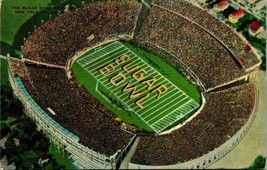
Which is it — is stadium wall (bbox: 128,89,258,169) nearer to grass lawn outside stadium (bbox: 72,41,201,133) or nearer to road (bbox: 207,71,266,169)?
road (bbox: 207,71,266,169)

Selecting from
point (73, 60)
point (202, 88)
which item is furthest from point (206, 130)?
point (73, 60)

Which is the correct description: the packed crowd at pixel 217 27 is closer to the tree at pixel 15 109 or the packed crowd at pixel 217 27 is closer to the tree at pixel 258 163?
the tree at pixel 258 163

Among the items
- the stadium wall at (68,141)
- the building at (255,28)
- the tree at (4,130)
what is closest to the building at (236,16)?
the building at (255,28)

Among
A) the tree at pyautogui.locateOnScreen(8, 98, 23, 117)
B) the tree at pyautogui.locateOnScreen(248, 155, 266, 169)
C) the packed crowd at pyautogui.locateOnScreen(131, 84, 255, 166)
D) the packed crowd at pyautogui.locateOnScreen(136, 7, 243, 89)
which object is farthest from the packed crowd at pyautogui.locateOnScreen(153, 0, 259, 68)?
the tree at pyautogui.locateOnScreen(8, 98, 23, 117)

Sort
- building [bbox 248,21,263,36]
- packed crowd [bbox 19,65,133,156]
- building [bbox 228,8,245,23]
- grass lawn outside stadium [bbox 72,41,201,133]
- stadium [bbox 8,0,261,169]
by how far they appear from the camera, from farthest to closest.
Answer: building [bbox 228,8,245,23] → building [bbox 248,21,263,36] → grass lawn outside stadium [bbox 72,41,201,133] → packed crowd [bbox 19,65,133,156] → stadium [bbox 8,0,261,169]

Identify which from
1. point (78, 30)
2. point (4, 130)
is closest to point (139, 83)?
point (78, 30)

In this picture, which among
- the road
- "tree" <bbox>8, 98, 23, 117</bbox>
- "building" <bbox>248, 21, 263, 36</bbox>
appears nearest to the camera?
the road

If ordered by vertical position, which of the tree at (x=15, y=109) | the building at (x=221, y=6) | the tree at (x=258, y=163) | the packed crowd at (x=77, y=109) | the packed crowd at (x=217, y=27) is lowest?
the tree at (x=15, y=109)
